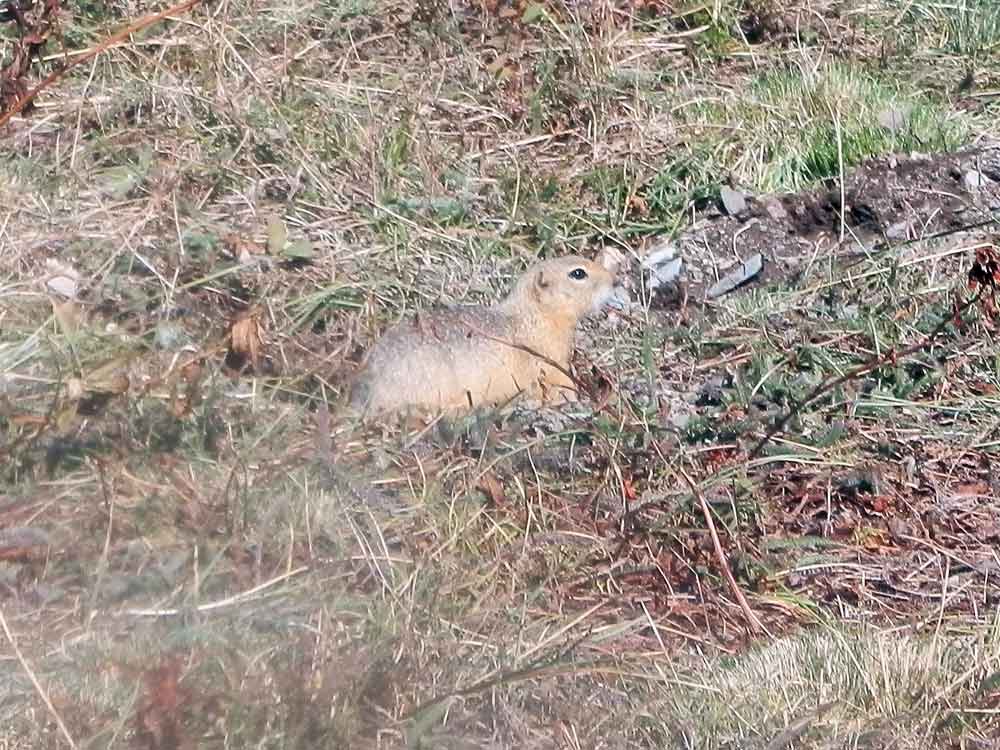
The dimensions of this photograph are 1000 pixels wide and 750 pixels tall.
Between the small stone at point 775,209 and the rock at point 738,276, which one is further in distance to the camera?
the small stone at point 775,209

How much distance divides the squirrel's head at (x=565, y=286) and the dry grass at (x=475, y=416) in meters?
0.24

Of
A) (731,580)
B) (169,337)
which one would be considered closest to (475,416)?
(169,337)

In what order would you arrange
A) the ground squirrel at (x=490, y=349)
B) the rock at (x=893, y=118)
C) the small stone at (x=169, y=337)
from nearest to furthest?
the ground squirrel at (x=490, y=349)
the small stone at (x=169, y=337)
the rock at (x=893, y=118)

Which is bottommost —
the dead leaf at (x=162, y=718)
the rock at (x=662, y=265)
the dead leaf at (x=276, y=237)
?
the rock at (x=662, y=265)

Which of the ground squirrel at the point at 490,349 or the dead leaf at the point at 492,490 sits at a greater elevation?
the dead leaf at the point at 492,490

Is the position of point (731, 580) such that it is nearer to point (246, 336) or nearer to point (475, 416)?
point (475, 416)

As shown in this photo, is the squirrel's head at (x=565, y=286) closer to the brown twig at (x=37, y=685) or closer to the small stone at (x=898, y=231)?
the small stone at (x=898, y=231)

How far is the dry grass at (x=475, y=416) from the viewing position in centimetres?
367

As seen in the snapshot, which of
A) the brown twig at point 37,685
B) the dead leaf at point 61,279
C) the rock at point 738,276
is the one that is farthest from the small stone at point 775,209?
the brown twig at point 37,685

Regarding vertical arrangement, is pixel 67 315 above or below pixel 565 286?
above

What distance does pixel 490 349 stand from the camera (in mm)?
5500

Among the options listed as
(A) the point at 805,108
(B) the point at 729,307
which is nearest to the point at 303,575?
(B) the point at 729,307

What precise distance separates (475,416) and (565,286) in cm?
84

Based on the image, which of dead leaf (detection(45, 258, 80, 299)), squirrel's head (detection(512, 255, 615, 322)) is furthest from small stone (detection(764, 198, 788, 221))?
dead leaf (detection(45, 258, 80, 299))
